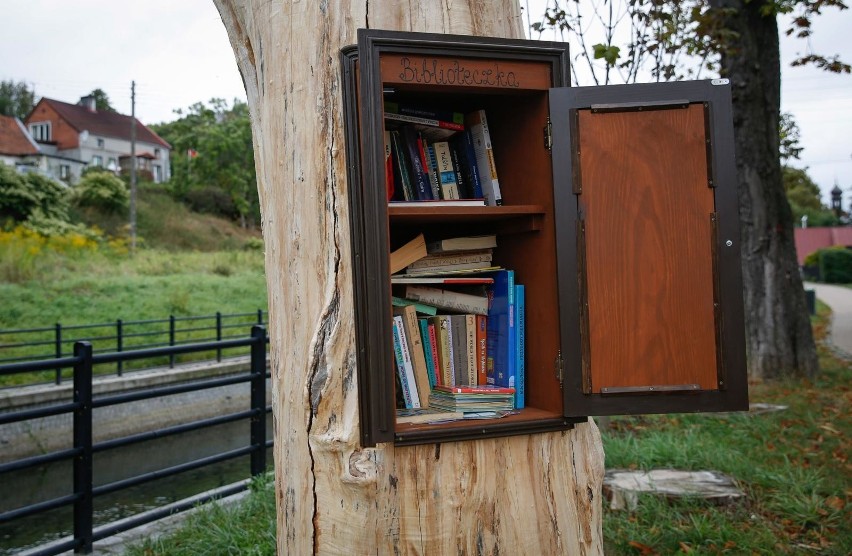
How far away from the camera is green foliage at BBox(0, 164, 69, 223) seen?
90.2 feet

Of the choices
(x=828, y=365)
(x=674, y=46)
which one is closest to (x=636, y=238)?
(x=674, y=46)

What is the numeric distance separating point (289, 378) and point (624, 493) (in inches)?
118

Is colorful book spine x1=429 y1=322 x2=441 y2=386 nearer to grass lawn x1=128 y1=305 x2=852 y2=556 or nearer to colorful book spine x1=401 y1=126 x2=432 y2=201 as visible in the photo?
colorful book spine x1=401 y1=126 x2=432 y2=201

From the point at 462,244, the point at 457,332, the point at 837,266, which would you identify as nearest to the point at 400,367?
the point at 457,332

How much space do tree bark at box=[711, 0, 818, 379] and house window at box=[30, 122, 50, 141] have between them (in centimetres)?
4645

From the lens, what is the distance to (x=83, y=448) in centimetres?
463

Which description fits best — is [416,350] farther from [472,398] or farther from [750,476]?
[750,476]

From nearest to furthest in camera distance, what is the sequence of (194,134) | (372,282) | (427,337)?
(372,282)
(427,337)
(194,134)

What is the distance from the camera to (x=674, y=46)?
7793 millimetres

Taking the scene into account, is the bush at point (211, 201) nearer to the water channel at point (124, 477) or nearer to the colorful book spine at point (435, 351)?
the water channel at point (124, 477)

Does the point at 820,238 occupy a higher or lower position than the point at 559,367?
higher

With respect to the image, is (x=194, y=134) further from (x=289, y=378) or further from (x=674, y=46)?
(x=289, y=378)

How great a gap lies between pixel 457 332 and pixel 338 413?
618 mm

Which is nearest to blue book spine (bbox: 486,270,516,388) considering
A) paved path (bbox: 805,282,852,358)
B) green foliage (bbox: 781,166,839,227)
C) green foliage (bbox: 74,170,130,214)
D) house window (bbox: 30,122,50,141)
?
paved path (bbox: 805,282,852,358)
